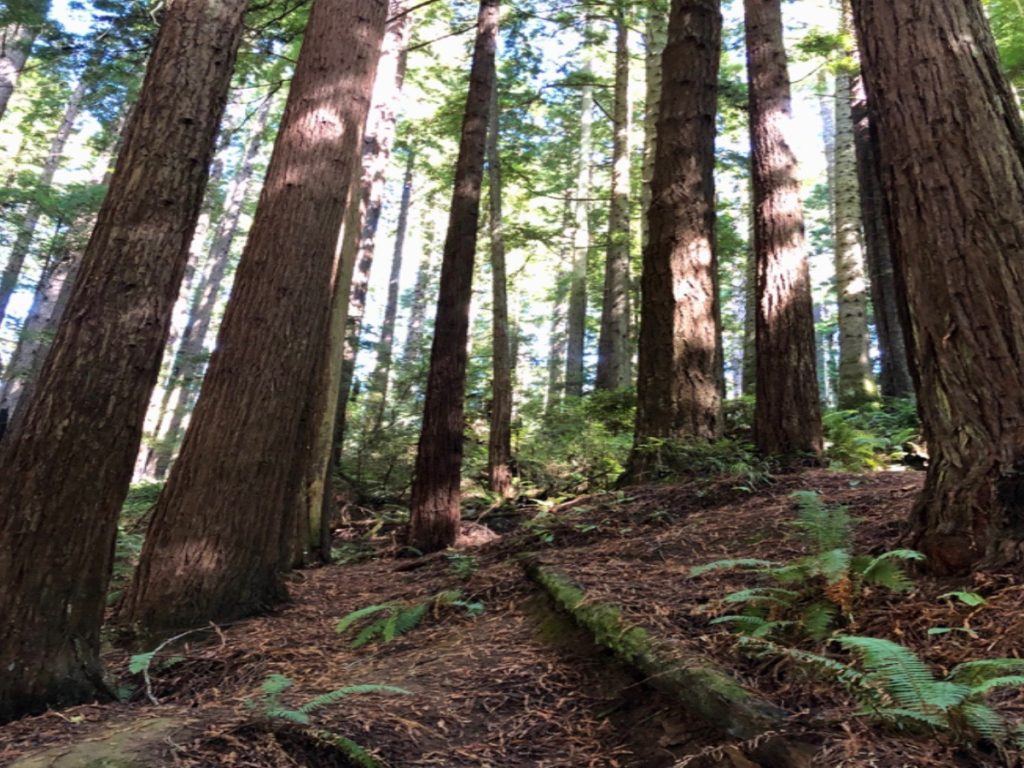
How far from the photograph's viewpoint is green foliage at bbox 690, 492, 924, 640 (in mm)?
2773

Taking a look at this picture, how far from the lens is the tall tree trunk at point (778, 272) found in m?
7.04

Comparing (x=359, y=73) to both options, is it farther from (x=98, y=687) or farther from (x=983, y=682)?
(x=983, y=682)

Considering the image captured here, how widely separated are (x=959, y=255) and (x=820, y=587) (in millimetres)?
1602

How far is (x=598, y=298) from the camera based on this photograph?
2605 cm

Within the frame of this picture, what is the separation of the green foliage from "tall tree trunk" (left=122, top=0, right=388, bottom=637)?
11.3 ft

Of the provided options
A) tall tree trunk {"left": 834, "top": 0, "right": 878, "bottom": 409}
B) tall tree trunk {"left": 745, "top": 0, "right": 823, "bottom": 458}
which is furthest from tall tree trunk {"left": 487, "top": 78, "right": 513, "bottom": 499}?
tall tree trunk {"left": 834, "top": 0, "right": 878, "bottom": 409}

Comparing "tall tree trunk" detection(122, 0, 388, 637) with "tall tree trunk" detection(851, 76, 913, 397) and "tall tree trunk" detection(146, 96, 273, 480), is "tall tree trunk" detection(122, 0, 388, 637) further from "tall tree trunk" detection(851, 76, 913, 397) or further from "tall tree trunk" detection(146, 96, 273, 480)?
"tall tree trunk" detection(146, 96, 273, 480)

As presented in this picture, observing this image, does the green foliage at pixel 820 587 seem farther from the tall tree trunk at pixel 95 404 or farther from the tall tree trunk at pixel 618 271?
the tall tree trunk at pixel 618 271

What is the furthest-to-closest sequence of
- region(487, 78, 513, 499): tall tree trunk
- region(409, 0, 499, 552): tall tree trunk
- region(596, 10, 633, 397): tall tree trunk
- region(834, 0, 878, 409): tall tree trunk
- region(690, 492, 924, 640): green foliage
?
region(596, 10, 633, 397): tall tree trunk < region(834, 0, 878, 409): tall tree trunk < region(487, 78, 513, 499): tall tree trunk < region(409, 0, 499, 552): tall tree trunk < region(690, 492, 924, 640): green foliage

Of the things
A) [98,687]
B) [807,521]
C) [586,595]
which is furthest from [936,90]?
[98,687]

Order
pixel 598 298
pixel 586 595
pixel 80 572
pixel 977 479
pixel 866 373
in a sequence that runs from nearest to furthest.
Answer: pixel 977 479 → pixel 80 572 → pixel 586 595 → pixel 866 373 → pixel 598 298

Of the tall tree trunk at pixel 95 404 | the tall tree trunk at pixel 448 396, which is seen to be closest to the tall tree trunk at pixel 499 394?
the tall tree trunk at pixel 448 396

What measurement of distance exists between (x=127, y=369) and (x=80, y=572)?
0.98 metres

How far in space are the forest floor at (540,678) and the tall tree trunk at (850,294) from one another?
6.93m
